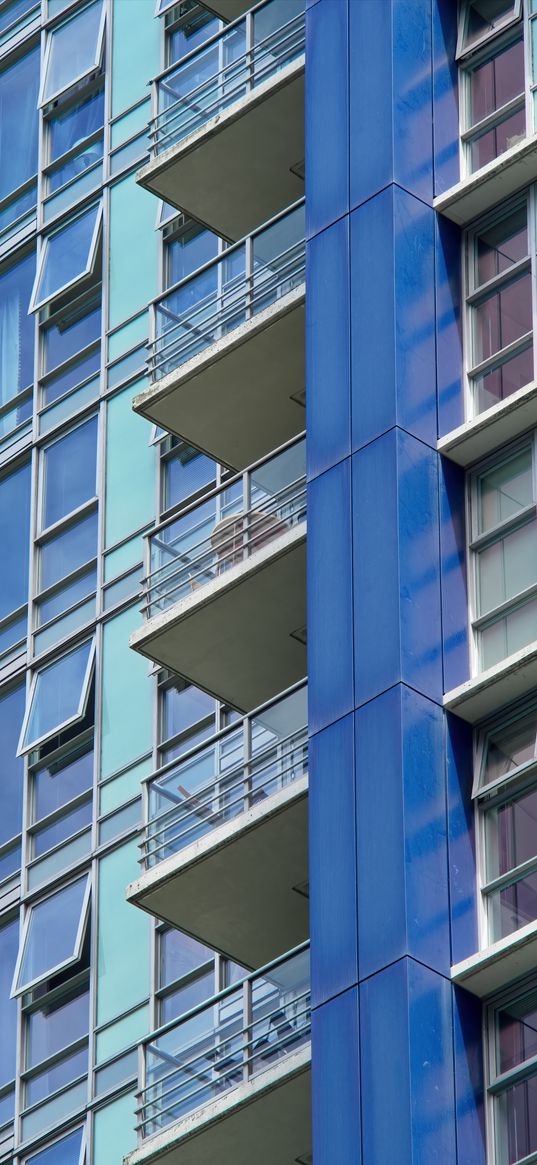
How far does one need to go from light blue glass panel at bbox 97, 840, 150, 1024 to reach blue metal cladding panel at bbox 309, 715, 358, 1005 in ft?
18.2

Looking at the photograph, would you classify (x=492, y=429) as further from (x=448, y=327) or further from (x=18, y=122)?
(x=18, y=122)

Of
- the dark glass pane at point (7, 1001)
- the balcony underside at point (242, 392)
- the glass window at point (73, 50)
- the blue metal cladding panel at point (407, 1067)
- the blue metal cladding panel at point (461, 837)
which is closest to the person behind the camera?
the blue metal cladding panel at point (407, 1067)

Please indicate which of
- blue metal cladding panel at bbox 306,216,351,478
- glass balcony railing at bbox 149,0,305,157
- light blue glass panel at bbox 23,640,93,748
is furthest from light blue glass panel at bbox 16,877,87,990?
glass balcony railing at bbox 149,0,305,157

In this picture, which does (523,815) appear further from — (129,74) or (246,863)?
(129,74)

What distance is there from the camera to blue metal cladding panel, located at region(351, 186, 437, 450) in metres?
22.5

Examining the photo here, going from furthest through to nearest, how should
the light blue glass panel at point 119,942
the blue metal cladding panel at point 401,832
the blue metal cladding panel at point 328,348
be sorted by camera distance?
the light blue glass panel at point 119,942, the blue metal cladding panel at point 328,348, the blue metal cladding panel at point 401,832

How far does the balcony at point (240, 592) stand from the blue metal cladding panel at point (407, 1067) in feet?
14.9

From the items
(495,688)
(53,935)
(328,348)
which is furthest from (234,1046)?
(53,935)

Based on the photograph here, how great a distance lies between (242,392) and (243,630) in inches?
90.6

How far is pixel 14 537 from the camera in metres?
31.4

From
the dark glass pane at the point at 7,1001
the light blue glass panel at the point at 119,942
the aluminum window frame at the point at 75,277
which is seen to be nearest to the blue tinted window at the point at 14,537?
the aluminum window frame at the point at 75,277

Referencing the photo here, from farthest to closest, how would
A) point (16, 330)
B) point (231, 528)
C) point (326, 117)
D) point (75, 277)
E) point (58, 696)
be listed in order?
point (16, 330), point (75, 277), point (58, 696), point (231, 528), point (326, 117)

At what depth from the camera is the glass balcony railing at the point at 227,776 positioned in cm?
2330

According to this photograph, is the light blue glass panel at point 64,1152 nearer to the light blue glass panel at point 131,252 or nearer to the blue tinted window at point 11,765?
the blue tinted window at point 11,765
